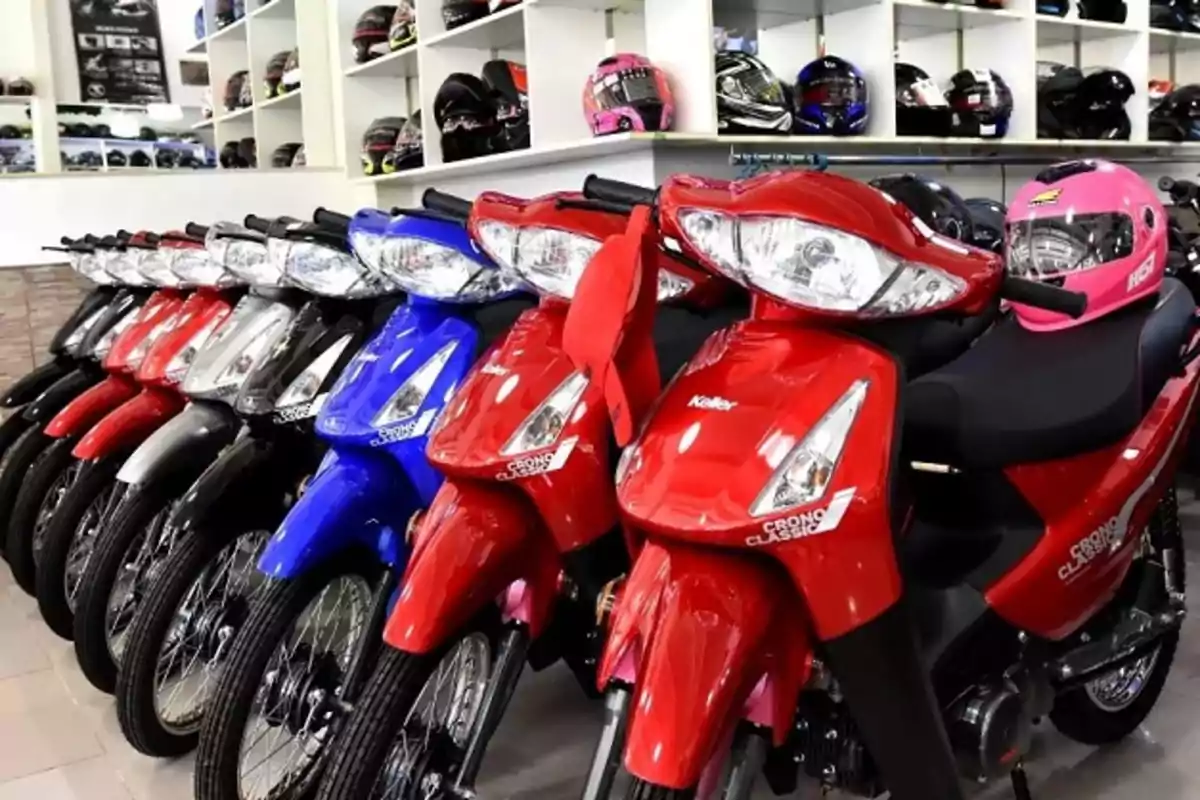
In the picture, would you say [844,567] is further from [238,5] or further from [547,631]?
[238,5]

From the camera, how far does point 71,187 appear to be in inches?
142

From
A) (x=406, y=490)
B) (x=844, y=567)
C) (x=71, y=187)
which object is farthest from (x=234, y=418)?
(x=71, y=187)

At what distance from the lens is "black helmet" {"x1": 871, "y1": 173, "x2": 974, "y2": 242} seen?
62.8 inches

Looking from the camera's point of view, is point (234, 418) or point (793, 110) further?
point (793, 110)

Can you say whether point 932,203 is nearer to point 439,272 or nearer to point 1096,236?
point 1096,236

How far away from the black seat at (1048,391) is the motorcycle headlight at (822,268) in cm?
31

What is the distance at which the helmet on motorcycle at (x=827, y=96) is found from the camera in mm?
2977

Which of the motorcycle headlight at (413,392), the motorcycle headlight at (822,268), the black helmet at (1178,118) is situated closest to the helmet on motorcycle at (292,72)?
the motorcycle headlight at (413,392)

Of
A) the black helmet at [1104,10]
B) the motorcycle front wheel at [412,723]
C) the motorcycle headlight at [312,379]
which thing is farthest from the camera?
the black helmet at [1104,10]

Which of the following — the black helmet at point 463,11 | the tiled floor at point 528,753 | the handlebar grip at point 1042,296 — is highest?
the black helmet at point 463,11

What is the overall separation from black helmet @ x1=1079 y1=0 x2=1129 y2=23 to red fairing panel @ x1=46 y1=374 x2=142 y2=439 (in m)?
3.23

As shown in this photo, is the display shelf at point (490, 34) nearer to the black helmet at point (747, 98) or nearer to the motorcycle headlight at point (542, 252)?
the black helmet at point (747, 98)

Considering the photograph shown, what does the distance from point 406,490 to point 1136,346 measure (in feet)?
3.10

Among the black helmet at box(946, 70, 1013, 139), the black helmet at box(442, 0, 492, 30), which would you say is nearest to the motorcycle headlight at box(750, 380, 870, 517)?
the black helmet at box(442, 0, 492, 30)
